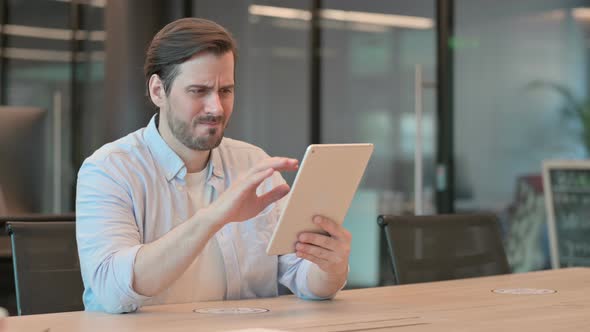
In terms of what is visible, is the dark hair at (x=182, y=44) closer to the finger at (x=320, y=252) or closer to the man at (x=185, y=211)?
the man at (x=185, y=211)

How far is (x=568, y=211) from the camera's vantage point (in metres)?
5.38

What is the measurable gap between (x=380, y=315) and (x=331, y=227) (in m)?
0.22

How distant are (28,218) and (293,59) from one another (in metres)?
3.04

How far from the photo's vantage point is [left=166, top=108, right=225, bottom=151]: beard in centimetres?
232

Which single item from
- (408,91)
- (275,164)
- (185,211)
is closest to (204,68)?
(185,211)

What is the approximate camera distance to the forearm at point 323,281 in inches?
89.8

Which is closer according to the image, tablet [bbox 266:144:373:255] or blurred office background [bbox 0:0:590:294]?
tablet [bbox 266:144:373:255]

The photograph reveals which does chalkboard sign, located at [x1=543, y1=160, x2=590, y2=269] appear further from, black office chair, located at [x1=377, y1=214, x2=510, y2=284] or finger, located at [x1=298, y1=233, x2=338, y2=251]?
finger, located at [x1=298, y1=233, x2=338, y2=251]

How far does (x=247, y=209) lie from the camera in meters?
2.06

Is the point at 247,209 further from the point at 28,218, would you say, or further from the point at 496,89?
the point at 496,89

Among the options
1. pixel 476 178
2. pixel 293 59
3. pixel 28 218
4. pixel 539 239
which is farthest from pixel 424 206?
pixel 28 218

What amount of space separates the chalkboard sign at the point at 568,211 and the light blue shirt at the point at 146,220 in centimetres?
311

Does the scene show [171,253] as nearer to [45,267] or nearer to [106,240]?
[106,240]

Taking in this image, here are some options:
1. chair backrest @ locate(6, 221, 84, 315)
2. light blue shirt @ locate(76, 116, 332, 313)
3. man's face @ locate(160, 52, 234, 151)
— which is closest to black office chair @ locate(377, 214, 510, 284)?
light blue shirt @ locate(76, 116, 332, 313)
